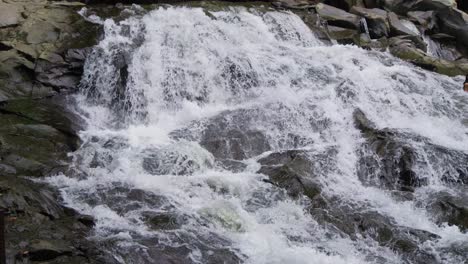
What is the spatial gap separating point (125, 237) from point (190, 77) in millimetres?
5972

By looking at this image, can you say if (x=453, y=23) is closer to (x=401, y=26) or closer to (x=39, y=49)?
(x=401, y=26)

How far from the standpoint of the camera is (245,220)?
8172 millimetres

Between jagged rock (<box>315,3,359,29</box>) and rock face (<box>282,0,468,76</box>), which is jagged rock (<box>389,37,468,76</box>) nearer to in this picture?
rock face (<box>282,0,468,76</box>)

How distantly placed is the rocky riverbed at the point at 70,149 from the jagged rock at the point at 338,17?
7.8 inches

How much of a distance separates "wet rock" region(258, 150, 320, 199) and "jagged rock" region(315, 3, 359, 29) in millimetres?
8135

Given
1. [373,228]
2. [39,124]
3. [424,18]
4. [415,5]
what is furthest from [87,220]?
[415,5]

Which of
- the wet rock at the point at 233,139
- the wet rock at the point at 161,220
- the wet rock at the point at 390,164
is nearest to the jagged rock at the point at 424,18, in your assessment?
the wet rock at the point at 390,164

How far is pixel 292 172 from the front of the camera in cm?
941

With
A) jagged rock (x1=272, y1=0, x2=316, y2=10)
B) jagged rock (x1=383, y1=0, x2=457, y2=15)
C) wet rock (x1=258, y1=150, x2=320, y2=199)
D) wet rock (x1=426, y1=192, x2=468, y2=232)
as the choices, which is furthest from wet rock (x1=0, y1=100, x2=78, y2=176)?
jagged rock (x1=383, y1=0, x2=457, y2=15)

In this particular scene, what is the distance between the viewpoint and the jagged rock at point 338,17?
16969 mm

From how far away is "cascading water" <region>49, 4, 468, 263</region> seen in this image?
7777mm

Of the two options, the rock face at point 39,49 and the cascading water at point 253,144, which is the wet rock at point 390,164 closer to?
the cascading water at point 253,144

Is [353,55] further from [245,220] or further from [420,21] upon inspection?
[245,220]

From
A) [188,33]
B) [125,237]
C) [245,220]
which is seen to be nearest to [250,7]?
[188,33]
